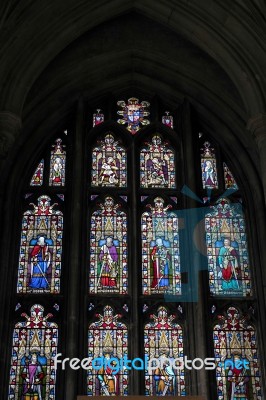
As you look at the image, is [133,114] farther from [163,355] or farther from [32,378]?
[32,378]

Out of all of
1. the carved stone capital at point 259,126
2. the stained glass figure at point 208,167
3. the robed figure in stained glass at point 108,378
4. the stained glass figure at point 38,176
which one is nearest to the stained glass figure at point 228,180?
the stained glass figure at point 208,167

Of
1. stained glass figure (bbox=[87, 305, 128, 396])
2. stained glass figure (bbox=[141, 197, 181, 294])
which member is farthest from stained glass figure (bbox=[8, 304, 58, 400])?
stained glass figure (bbox=[141, 197, 181, 294])

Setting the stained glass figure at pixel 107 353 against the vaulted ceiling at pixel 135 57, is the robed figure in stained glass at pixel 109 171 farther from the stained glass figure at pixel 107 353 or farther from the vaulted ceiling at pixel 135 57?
the stained glass figure at pixel 107 353

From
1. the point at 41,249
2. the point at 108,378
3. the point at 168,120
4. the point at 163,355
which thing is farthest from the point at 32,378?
the point at 168,120

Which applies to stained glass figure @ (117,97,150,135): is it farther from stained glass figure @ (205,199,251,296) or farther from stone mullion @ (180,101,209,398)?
stained glass figure @ (205,199,251,296)

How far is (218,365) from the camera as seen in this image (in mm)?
12242

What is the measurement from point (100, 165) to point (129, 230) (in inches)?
58.2

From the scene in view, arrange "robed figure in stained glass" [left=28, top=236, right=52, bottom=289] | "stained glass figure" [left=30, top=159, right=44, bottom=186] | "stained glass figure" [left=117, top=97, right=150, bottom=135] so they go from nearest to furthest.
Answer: "robed figure in stained glass" [left=28, top=236, right=52, bottom=289] → "stained glass figure" [left=30, top=159, right=44, bottom=186] → "stained glass figure" [left=117, top=97, right=150, bottom=135]

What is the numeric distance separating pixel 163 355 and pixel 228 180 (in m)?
3.60

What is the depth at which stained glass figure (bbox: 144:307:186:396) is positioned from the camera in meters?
12.0

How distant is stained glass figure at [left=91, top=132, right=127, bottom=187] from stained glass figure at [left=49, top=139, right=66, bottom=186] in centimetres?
55

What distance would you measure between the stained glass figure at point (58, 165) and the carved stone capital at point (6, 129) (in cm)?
204

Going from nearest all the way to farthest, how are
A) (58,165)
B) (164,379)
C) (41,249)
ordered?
(164,379), (41,249), (58,165)

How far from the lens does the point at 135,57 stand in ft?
47.9
